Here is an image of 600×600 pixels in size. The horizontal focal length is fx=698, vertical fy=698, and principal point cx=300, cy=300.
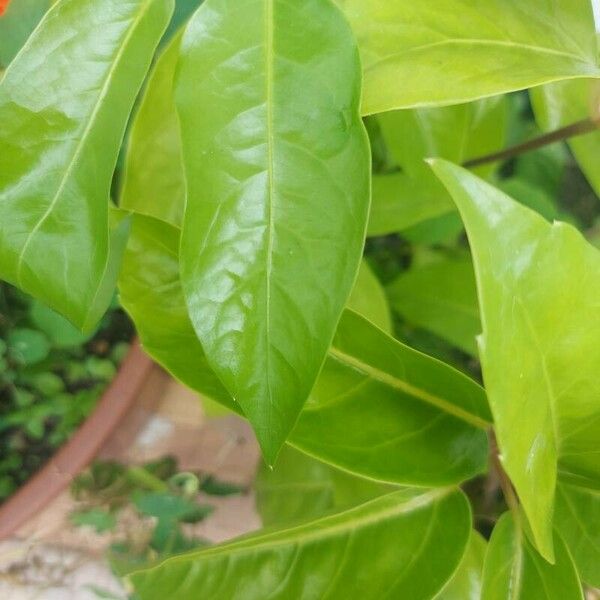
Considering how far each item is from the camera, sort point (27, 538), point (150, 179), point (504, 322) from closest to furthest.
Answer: point (504, 322) → point (150, 179) → point (27, 538)

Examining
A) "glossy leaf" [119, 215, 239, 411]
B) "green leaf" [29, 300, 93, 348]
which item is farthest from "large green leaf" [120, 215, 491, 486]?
"green leaf" [29, 300, 93, 348]

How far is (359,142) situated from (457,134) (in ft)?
0.87

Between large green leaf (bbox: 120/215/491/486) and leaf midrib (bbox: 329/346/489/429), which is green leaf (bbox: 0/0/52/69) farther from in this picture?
leaf midrib (bbox: 329/346/489/429)

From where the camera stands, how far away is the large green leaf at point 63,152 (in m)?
0.34

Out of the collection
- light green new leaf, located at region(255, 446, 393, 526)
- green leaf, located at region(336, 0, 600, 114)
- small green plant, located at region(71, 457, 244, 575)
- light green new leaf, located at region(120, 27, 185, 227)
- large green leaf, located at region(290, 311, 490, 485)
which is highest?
green leaf, located at region(336, 0, 600, 114)

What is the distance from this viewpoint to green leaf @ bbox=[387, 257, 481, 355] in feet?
2.15

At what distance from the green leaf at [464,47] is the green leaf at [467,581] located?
280mm

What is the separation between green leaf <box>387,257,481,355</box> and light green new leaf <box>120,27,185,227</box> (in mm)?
275

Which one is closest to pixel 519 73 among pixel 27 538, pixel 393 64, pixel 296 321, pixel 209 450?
pixel 393 64

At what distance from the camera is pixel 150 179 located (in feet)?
1.67

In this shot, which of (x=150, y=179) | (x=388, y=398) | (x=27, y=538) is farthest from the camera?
(x=27, y=538)

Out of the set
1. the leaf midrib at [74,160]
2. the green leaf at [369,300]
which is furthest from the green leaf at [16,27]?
the green leaf at [369,300]

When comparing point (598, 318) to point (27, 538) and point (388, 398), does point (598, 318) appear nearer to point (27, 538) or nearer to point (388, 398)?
point (388, 398)

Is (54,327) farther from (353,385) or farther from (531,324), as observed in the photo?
(531,324)
